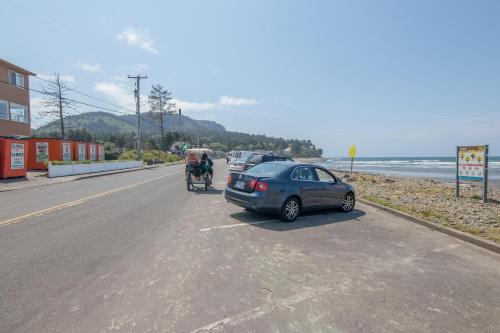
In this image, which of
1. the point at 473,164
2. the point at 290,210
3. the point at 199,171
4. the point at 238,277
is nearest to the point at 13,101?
the point at 199,171

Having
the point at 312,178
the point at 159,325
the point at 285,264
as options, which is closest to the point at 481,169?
the point at 312,178

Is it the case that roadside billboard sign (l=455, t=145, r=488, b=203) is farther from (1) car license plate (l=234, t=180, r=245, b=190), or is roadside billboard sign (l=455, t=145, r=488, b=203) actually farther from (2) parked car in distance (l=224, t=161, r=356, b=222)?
(1) car license plate (l=234, t=180, r=245, b=190)

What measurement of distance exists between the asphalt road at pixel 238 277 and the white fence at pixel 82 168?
16446 mm

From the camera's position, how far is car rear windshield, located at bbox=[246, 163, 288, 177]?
8133 millimetres

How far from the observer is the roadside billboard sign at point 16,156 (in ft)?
62.6

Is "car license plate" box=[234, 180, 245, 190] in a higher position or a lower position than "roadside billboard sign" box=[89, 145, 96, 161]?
lower

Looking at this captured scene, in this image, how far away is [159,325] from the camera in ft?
10.1

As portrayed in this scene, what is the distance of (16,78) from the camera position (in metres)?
33.2

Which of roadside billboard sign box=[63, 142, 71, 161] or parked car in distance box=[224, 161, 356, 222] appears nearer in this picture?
parked car in distance box=[224, 161, 356, 222]

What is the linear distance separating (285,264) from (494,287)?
2923mm

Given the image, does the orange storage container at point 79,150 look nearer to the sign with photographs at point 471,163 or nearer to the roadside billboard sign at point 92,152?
the roadside billboard sign at point 92,152

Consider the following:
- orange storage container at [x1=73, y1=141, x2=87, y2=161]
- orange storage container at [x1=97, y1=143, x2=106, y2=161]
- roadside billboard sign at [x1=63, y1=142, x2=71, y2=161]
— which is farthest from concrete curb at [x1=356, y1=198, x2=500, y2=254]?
orange storage container at [x1=97, y1=143, x2=106, y2=161]

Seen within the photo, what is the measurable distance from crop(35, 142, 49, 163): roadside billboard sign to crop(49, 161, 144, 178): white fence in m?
4.00

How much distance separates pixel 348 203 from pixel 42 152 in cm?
2785
